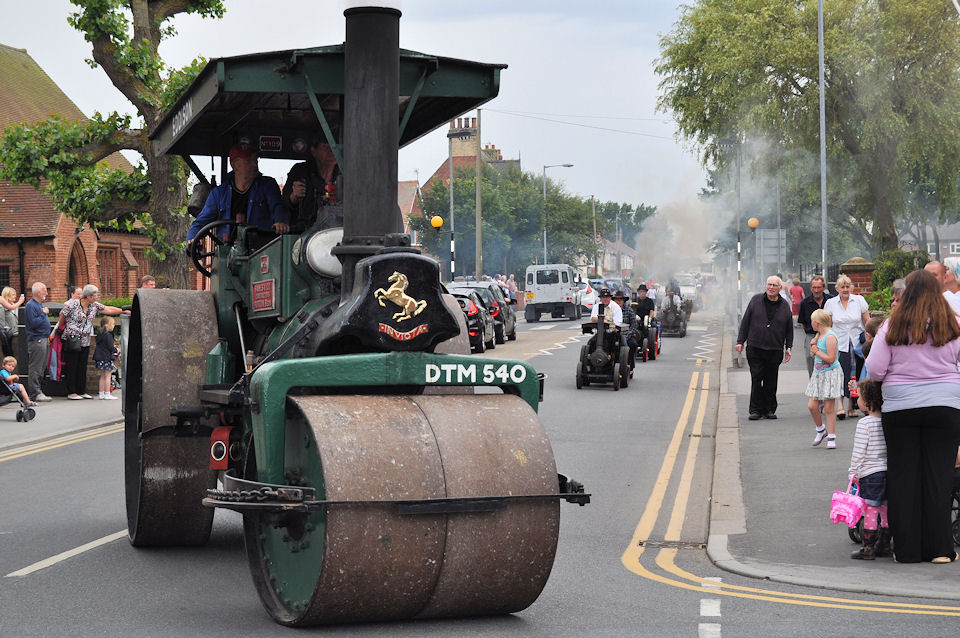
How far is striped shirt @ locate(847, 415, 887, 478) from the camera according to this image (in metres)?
7.95

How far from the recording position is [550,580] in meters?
7.45

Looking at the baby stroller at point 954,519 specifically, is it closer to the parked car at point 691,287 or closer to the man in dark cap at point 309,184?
the man in dark cap at point 309,184

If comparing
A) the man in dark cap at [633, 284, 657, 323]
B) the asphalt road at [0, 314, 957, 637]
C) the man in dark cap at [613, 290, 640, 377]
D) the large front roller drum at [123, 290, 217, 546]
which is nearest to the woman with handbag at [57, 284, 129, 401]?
the asphalt road at [0, 314, 957, 637]

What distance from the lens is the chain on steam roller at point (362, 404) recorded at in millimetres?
5684

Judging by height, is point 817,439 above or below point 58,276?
below

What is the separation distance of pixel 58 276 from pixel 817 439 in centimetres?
3009

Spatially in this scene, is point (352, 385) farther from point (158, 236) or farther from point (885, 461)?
point (158, 236)

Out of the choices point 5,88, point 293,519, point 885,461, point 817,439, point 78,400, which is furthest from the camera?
point 5,88

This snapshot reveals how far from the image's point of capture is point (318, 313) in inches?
265

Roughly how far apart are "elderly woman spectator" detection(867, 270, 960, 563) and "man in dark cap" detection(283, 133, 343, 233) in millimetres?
3713

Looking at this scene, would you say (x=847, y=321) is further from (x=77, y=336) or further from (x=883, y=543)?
(x=77, y=336)

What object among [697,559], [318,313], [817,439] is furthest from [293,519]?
[817,439]

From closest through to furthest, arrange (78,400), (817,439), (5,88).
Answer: (817,439) < (78,400) < (5,88)

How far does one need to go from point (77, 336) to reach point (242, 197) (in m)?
→ 12.6
